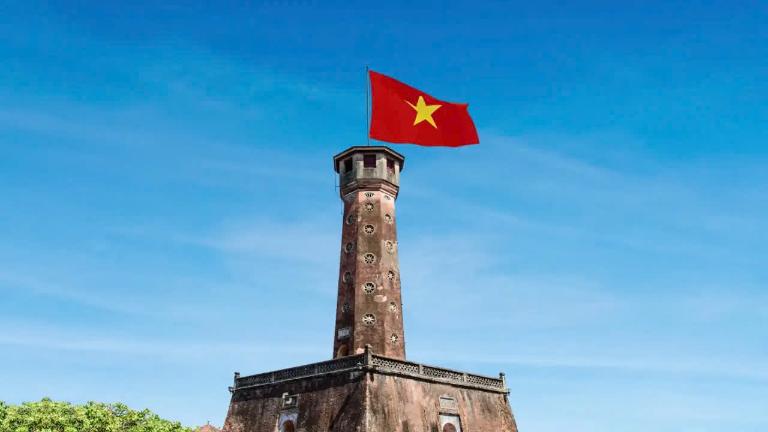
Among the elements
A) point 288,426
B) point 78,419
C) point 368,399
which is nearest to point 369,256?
point 368,399

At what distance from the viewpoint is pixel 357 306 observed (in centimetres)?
3681

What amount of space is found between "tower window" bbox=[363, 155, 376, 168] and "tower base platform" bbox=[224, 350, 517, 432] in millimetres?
13010

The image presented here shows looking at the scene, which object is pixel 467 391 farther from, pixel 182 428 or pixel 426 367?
pixel 182 428

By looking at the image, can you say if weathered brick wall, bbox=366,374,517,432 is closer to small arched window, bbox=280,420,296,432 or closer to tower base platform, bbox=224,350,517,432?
tower base platform, bbox=224,350,517,432

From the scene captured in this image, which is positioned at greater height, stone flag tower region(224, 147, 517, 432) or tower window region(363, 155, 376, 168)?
tower window region(363, 155, 376, 168)

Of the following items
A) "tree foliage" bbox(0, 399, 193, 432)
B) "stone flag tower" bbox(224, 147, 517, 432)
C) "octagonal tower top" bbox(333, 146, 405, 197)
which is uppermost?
"octagonal tower top" bbox(333, 146, 405, 197)

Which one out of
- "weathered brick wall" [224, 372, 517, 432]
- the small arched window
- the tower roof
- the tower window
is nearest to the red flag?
the tower roof

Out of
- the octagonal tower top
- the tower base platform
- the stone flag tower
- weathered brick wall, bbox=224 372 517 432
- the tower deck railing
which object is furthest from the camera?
the octagonal tower top

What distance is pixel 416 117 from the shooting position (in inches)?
1335

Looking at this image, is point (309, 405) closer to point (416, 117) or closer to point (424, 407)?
point (424, 407)

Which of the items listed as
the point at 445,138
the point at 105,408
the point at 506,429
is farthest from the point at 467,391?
the point at 105,408

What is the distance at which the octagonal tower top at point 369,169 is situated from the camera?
1574 inches

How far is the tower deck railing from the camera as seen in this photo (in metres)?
31.9

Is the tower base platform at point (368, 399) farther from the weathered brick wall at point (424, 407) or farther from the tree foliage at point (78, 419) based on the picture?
the tree foliage at point (78, 419)
